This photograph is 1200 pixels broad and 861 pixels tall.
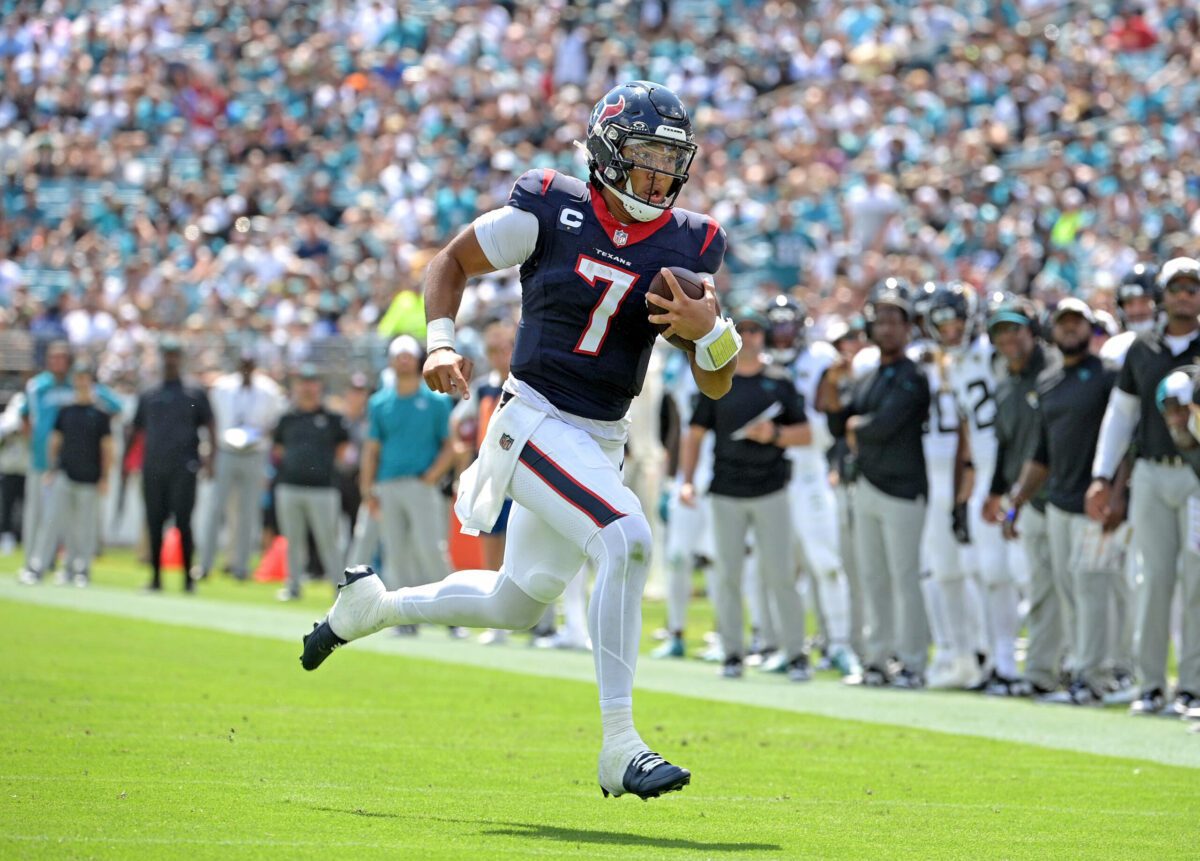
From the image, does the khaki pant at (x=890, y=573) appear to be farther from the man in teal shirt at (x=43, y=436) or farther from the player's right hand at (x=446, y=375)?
the man in teal shirt at (x=43, y=436)

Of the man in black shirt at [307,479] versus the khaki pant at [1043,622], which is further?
the man in black shirt at [307,479]

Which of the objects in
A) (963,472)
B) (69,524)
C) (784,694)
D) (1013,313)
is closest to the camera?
(784,694)

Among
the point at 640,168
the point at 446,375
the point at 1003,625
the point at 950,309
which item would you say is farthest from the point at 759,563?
the point at 446,375

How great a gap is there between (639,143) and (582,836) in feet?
7.35

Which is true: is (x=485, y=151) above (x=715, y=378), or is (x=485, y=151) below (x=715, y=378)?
above

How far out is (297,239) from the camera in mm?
25750

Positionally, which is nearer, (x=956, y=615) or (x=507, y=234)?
(x=507, y=234)

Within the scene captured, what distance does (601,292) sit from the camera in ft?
20.4

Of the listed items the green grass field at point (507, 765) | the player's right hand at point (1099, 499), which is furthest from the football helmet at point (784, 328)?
the player's right hand at point (1099, 499)

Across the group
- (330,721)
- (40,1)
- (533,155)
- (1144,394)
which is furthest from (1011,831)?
(40,1)

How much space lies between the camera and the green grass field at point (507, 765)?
17.8 ft

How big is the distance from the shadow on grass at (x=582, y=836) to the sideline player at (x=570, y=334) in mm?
634

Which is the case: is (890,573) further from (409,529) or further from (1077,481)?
(409,529)

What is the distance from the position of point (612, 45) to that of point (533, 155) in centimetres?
290
